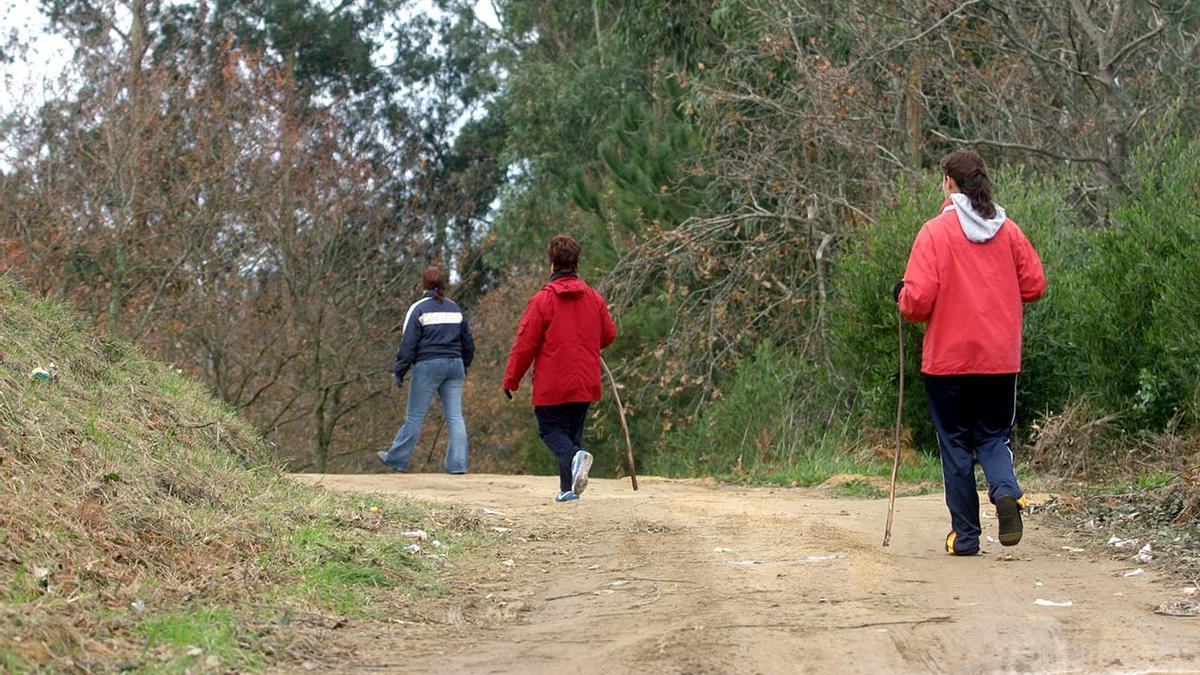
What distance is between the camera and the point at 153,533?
6.29 m

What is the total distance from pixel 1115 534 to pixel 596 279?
16.5m

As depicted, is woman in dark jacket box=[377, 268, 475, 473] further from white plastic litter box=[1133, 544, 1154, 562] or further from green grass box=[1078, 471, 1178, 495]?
white plastic litter box=[1133, 544, 1154, 562]

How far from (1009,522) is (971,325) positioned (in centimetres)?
99

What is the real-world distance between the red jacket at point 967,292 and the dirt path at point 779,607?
1.00 m

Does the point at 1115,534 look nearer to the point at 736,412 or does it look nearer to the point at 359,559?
the point at 359,559

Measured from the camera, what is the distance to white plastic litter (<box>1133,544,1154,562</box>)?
7.31 meters

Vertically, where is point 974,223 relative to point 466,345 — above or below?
above

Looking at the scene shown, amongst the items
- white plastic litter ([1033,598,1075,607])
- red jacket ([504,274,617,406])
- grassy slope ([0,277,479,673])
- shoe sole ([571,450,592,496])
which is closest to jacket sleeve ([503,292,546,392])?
red jacket ([504,274,617,406])

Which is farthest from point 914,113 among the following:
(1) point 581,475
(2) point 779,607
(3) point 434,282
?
(2) point 779,607

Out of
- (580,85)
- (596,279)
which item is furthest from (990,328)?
(580,85)

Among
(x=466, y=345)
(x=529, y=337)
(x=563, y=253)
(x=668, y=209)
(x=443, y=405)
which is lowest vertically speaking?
(x=443, y=405)

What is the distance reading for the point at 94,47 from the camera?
1016 inches

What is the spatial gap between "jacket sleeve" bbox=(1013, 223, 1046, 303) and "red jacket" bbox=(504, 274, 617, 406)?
158 inches

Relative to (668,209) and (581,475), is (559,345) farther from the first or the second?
(668,209)
